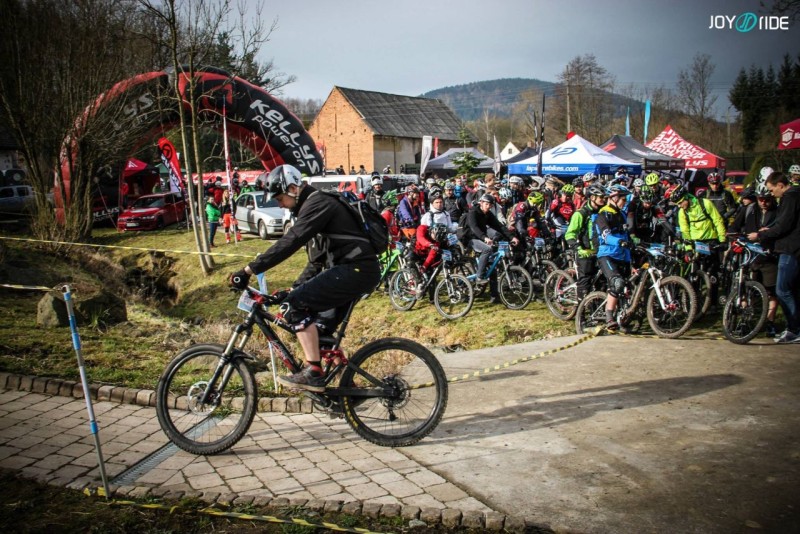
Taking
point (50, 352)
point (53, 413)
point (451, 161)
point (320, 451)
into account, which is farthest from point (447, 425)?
point (451, 161)

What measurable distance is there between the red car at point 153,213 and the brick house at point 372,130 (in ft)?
→ 107

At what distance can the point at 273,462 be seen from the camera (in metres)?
4.23

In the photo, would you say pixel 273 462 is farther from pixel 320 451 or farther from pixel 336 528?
pixel 336 528

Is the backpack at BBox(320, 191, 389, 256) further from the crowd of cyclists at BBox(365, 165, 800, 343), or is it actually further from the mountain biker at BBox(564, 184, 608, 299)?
the mountain biker at BBox(564, 184, 608, 299)

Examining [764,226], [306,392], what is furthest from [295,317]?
[764,226]

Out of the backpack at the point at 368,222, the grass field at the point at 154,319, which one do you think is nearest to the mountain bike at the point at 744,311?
the grass field at the point at 154,319

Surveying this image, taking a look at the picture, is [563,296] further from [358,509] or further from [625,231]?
[358,509]

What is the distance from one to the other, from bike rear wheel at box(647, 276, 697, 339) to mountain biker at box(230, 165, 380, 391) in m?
4.55

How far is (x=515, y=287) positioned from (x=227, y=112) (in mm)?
13781

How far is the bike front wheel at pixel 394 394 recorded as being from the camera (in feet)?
14.3

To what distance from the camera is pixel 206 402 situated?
448 cm

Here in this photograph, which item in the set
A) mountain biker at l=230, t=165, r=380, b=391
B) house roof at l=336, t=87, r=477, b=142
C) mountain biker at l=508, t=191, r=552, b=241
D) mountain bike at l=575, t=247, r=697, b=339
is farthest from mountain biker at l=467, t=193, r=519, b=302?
house roof at l=336, t=87, r=477, b=142

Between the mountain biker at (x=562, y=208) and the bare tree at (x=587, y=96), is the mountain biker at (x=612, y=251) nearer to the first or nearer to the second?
the mountain biker at (x=562, y=208)

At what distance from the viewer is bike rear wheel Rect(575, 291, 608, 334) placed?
7.93 m
